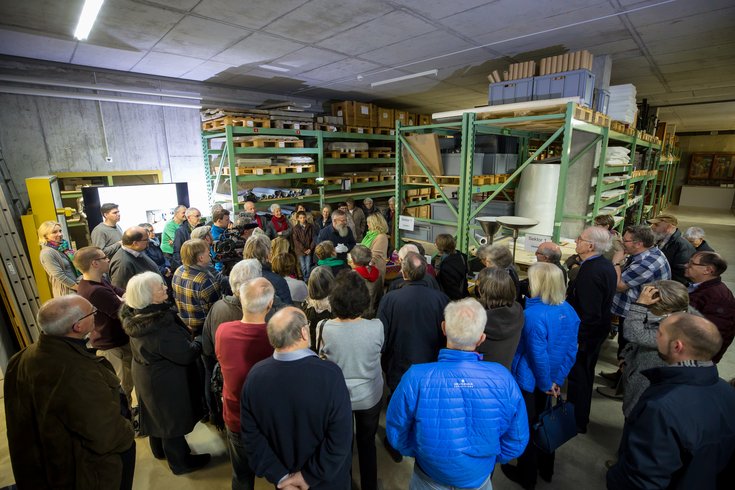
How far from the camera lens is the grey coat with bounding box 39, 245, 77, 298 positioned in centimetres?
423

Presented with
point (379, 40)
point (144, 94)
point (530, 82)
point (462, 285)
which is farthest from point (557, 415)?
point (144, 94)

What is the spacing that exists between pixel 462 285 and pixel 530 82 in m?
3.60

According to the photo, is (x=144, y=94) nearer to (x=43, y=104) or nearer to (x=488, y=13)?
(x=43, y=104)

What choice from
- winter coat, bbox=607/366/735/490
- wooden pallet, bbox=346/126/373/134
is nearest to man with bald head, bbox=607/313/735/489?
winter coat, bbox=607/366/735/490

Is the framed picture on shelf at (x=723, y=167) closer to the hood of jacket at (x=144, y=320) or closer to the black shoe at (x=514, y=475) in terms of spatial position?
the black shoe at (x=514, y=475)

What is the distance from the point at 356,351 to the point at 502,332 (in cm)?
110

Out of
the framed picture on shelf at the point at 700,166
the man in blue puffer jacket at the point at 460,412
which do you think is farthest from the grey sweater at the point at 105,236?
the framed picture on shelf at the point at 700,166

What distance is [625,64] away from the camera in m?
6.50

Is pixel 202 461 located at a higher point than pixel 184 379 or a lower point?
lower

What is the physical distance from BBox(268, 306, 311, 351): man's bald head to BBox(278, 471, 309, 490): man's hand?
79 centimetres

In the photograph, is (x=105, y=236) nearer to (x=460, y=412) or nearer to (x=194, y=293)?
(x=194, y=293)

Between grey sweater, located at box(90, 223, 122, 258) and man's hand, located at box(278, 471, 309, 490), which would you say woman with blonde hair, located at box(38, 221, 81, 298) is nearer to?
grey sweater, located at box(90, 223, 122, 258)

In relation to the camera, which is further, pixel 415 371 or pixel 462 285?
pixel 462 285

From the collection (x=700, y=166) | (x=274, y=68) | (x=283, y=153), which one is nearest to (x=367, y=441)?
(x=274, y=68)
